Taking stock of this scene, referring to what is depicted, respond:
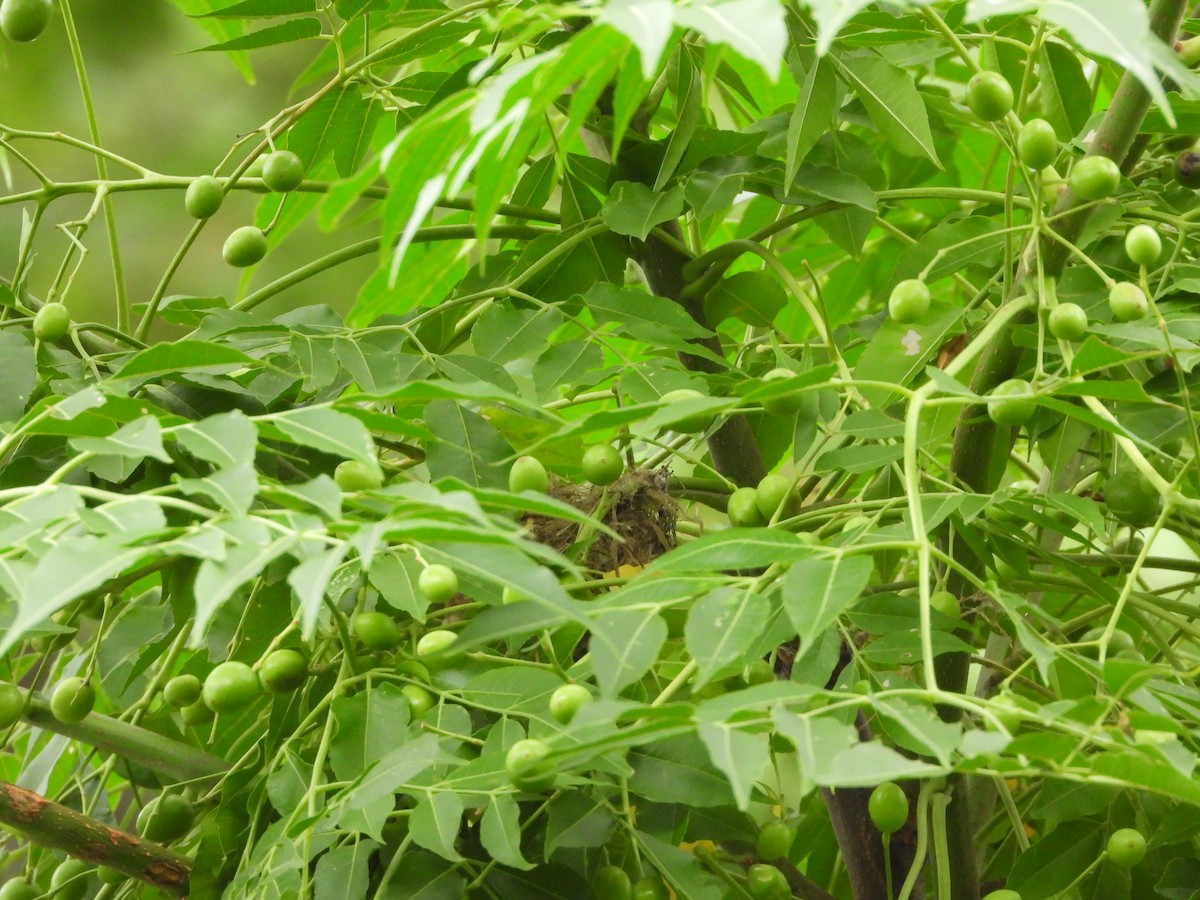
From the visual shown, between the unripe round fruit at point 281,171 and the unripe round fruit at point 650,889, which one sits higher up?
the unripe round fruit at point 281,171

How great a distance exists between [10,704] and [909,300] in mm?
382

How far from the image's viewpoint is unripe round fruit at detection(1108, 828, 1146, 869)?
1.50 feet

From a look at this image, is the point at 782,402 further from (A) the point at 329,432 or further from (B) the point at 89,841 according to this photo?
(B) the point at 89,841

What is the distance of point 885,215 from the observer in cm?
74

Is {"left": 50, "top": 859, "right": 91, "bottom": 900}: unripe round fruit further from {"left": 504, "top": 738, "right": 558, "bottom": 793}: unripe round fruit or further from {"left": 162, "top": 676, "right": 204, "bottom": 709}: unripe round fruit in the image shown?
{"left": 504, "top": 738, "right": 558, "bottom": 793}: unripe round fruit

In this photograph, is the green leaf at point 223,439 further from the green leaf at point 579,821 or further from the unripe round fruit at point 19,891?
A: the unripe round fruit at point 19,891

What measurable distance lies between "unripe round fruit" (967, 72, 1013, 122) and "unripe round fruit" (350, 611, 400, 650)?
0.28m

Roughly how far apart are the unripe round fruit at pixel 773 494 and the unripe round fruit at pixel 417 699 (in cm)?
15

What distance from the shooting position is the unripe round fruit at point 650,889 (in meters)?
0.42

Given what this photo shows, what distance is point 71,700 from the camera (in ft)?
1.61

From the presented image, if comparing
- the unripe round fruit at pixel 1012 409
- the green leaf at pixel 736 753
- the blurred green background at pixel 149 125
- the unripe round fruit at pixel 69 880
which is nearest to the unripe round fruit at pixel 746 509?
the unripe round fruit at pixel 1012 409

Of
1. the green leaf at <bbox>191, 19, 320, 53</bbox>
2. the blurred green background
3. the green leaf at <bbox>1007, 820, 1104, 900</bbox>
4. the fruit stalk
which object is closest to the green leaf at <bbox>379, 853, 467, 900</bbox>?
the fruit stalk

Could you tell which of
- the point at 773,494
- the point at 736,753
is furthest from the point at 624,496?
the point at 736,753

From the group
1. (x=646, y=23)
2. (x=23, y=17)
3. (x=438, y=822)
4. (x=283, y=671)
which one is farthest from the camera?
(x=23, y=17)
